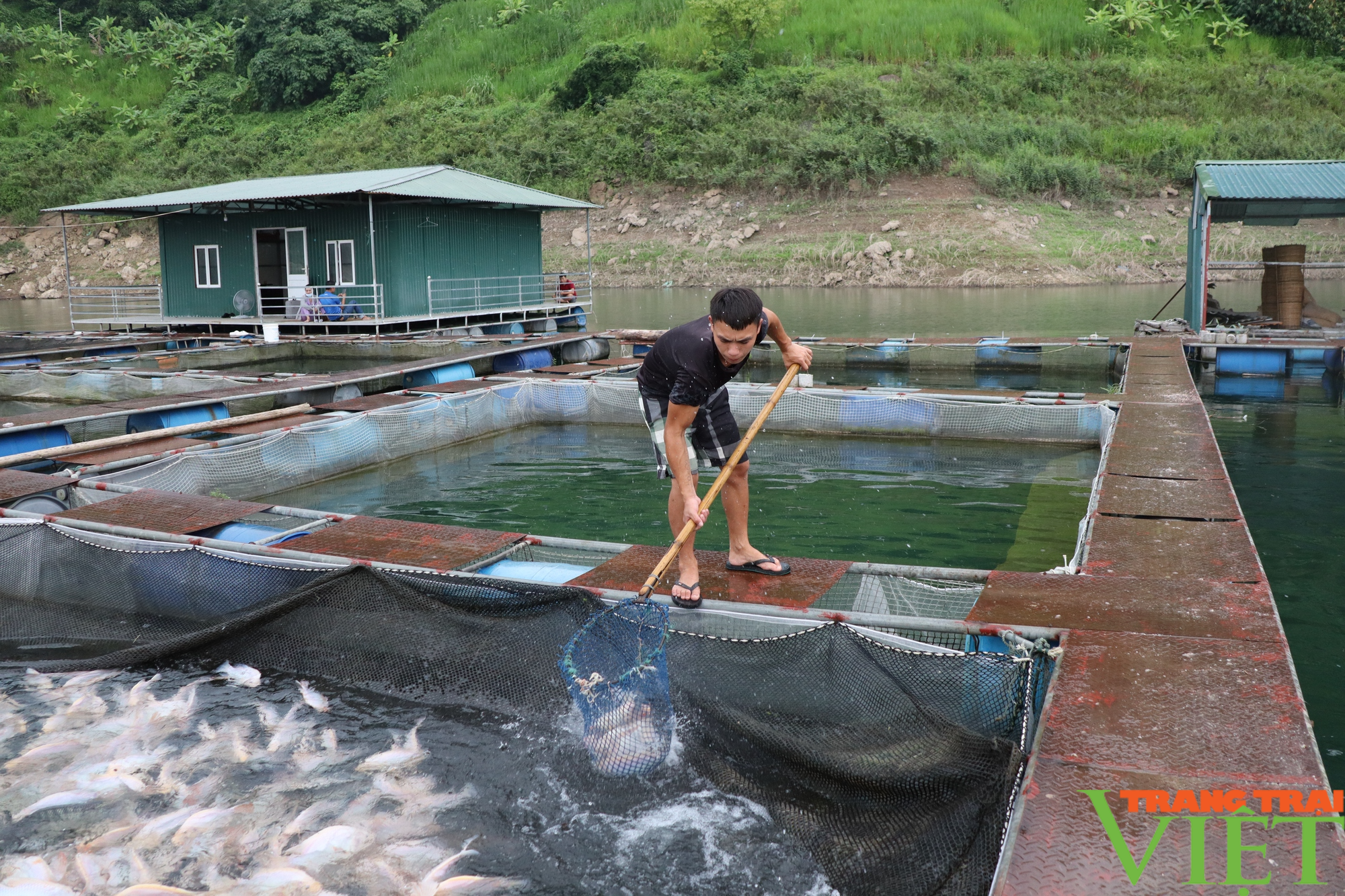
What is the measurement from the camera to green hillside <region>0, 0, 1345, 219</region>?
143ft

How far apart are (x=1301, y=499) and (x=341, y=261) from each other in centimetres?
1863

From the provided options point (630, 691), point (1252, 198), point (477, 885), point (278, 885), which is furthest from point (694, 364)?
point (1252, 198)

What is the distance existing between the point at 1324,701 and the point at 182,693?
545 centimetres

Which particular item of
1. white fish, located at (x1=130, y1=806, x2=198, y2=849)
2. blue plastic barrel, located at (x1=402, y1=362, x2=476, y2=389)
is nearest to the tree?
blue plastic barrel, located at (x1=402, y1=362, x2=476, y2=389)

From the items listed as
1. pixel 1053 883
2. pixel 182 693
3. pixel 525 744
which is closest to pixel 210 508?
pixel 182 693

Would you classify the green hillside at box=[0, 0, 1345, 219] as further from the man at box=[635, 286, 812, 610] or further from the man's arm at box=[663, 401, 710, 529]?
the man's arm at box=[663, 401, 710, 529]

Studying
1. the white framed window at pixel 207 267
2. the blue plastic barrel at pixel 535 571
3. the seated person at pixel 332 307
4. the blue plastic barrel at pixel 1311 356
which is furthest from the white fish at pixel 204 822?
the white framed window at pixel 207 267

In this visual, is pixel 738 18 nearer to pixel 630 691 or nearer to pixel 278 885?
pixel 630 691

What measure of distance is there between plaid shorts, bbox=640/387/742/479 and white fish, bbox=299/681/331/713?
1895 millimetres

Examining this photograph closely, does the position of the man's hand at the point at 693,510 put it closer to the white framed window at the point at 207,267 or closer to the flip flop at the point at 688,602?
the flip flop at the point at 688,602

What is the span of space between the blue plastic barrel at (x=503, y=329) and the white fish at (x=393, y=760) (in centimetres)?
1772

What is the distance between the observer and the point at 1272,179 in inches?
696

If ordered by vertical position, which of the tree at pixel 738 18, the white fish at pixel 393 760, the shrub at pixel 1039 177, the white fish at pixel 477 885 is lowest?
the white fish at pixel 477 885

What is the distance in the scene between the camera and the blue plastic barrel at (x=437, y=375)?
47.8 ft
